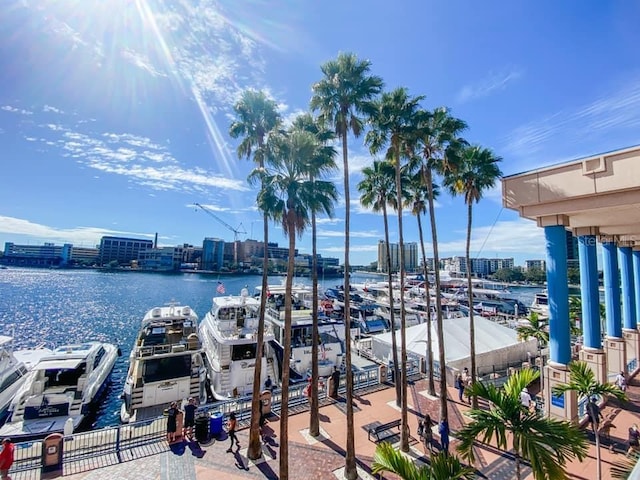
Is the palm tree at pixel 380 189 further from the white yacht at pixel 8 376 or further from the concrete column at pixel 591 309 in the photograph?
the white yacht at pixel 8 376

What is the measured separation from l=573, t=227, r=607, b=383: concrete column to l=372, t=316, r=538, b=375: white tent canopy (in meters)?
6.22

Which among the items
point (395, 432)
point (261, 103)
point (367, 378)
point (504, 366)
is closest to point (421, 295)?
point (504, 366)

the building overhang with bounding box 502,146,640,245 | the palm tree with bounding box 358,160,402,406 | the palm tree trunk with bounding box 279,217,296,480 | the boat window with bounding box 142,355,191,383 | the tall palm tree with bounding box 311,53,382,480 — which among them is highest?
the tall palm tree with bounding box 311,53,382,480

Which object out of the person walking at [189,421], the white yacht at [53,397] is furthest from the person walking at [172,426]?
the white yacht at [53,397]

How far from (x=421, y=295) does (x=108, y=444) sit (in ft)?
195

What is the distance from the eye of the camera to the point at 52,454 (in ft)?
31.5

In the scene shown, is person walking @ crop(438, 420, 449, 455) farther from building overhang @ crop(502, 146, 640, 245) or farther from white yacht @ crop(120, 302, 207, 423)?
white yacht @ crop(120, 302, 207, 423)

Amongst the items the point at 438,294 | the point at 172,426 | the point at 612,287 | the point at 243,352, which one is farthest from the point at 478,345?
the point at 172,426

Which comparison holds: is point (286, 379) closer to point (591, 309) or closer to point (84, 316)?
point (591, 309)

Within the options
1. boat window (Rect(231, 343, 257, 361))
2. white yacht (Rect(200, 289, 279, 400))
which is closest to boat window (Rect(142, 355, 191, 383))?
white yacht (Rect(200, 289, 279, 400))

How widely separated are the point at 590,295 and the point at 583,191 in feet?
21.6

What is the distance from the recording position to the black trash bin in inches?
453

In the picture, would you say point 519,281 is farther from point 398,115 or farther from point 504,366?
point 398,115

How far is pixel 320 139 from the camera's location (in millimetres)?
12500
